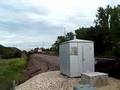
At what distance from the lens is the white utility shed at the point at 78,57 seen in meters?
20.4

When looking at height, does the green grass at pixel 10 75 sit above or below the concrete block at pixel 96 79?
below

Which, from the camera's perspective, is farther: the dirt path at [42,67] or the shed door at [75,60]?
the dirt path at [42,67]

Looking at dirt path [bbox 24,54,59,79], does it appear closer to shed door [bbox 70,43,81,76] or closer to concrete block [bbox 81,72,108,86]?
shed door [bbox 70,43,81,76]

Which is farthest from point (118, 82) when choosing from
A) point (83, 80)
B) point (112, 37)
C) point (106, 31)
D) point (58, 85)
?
point (106, 31)

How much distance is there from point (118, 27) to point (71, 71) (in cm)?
3309

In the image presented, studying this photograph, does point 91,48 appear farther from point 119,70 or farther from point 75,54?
point 119,70

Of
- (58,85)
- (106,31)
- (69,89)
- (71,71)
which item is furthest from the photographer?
(106,31)

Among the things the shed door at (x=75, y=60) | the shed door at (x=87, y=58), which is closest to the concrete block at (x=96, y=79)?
the shed door at (x=75, y=60)

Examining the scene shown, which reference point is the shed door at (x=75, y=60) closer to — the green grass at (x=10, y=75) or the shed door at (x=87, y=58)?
the shed door at (x=87, y=58)

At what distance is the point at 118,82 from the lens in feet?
56.5

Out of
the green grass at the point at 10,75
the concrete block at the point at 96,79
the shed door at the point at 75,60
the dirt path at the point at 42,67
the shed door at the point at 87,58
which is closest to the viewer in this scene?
the concrete block at the point at 96,79

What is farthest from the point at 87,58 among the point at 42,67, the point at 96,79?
the point at 42,67

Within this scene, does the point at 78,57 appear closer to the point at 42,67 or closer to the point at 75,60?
the point at 75,60

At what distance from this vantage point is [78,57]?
2062cm
